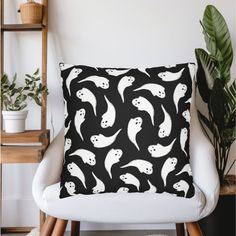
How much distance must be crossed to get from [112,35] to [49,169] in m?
0.87

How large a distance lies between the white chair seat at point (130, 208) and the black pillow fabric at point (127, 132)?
5 cm

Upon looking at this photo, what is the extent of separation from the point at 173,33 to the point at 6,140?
1.04 meters

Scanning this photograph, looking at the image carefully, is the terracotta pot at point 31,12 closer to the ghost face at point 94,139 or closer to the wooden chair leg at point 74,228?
the ghost face at point 94,139

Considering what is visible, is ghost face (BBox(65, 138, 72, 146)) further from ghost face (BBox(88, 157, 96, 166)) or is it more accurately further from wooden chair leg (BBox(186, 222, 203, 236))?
wooden chair leg (BBox(186, 222, 203, 236))

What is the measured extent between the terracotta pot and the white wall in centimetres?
13

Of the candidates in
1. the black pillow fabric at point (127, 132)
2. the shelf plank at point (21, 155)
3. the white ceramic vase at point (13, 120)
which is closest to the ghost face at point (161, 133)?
the black pillow fabric at point (127, 132)

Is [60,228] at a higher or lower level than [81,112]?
lower

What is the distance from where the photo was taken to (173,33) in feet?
5.97

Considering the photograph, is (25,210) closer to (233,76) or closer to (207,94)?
(207,94)

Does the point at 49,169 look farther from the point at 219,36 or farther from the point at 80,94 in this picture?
the point at 219,36

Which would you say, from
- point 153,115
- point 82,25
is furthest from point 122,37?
point 153,115

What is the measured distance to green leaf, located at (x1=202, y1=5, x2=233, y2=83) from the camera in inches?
63.1

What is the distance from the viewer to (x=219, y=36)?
1.61 m

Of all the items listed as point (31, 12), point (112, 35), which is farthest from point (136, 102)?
point (31, 12)
